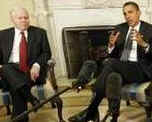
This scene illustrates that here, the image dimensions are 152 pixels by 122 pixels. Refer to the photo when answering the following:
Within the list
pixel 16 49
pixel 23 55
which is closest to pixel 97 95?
pixel 23 55

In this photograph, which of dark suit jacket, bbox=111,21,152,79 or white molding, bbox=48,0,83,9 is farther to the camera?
white molding, bbox=48,0,83,9

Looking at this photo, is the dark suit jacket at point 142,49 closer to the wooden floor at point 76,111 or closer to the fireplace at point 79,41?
the wooden floor at point 76,111

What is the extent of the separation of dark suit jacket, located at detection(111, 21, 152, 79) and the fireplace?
3.02 feet

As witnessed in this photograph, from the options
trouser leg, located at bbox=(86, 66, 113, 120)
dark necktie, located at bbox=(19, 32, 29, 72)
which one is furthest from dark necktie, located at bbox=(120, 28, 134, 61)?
dark necktie, located at bbox=(19, 32, 29, 72)

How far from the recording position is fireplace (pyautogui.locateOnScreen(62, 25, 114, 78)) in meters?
4.30

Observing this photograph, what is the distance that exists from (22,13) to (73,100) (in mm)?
1177

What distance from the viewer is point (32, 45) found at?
3.39m

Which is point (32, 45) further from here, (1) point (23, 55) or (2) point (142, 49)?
(2) point (142, 49)

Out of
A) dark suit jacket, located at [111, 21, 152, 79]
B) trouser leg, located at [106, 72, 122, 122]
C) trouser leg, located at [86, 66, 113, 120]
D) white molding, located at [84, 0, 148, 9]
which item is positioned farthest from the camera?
white molding, located at [84, 0, 148, 9]

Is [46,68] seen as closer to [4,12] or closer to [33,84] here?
[33,84]

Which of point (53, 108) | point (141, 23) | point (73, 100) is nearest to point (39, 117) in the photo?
point (53, 108)

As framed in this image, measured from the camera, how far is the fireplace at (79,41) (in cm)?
430

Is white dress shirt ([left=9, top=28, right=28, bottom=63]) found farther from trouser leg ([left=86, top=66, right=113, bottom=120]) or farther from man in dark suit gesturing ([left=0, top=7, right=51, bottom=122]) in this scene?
trouser leg ([left=86, top=66, right=113, bottom=120])

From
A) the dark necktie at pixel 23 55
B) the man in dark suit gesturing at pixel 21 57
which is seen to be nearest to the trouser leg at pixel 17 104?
the man in dark suit gesturing at pixel 21 57
